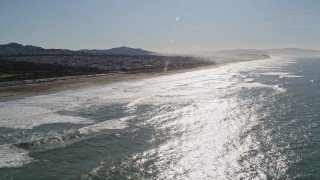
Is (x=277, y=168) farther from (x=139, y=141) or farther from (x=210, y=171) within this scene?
(x=139, y=141)

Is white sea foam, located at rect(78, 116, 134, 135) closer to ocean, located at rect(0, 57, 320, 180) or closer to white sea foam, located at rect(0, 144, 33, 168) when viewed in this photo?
ocean, located at rect(0, 57, 320, 180)

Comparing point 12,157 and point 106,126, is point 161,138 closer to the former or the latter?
point 106,126

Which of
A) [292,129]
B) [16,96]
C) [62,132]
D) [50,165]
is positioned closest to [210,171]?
[50,165]

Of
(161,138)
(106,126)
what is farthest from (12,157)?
(161,138)

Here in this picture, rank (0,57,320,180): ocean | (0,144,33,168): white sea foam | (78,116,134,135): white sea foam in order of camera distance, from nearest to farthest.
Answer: (0,57,320,180): ocean < (0,144,33,168): white sea foam < (78,116,134,135): white sea foam

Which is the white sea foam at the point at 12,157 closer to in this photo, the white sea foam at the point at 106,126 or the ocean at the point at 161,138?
the ocean at the point at 161,138

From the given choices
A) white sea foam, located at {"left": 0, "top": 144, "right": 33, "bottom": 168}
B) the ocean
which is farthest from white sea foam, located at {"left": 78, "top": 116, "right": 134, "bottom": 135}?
white sea foam, located at {"left": 0, "top": 144, "right": 33, "bottom": 168}

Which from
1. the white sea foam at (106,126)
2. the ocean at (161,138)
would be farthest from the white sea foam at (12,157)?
the white sea foam at (106,126)
